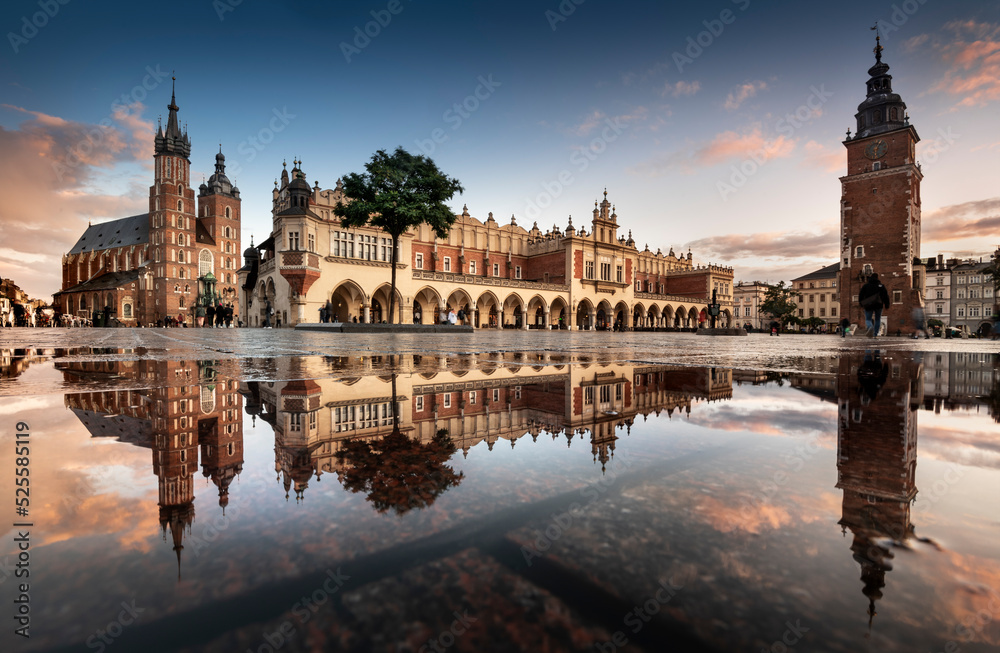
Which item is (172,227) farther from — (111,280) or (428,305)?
(428,305)

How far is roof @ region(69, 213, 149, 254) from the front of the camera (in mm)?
75500

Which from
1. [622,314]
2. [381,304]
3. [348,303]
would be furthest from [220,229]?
[622,314]

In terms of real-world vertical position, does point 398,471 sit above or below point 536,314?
below

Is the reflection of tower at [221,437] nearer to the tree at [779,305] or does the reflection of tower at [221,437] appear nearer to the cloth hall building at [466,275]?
the cloth hall building at [466,275]

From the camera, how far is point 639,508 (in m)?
0.84

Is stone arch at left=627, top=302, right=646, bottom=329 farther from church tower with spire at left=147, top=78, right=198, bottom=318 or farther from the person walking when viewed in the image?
church tower with spire at left=147, top=78, right=198, bottom=318

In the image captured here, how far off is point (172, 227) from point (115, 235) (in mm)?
18511

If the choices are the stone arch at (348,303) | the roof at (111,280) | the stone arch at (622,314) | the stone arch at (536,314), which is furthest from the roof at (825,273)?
the roof at (111,280)

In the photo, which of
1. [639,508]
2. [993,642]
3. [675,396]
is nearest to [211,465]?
[639,508]

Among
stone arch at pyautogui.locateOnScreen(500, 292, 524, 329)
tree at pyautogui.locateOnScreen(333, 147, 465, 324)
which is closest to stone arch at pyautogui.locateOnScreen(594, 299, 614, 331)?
stone arch at pyautogui.locateOnScreen(500, 292, 524, 329)

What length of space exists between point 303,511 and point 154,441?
0.84 meters

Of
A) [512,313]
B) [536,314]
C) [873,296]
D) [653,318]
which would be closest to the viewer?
[873,296]

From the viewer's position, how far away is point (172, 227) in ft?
230

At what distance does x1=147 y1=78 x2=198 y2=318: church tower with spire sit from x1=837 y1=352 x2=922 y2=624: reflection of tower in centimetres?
8333
